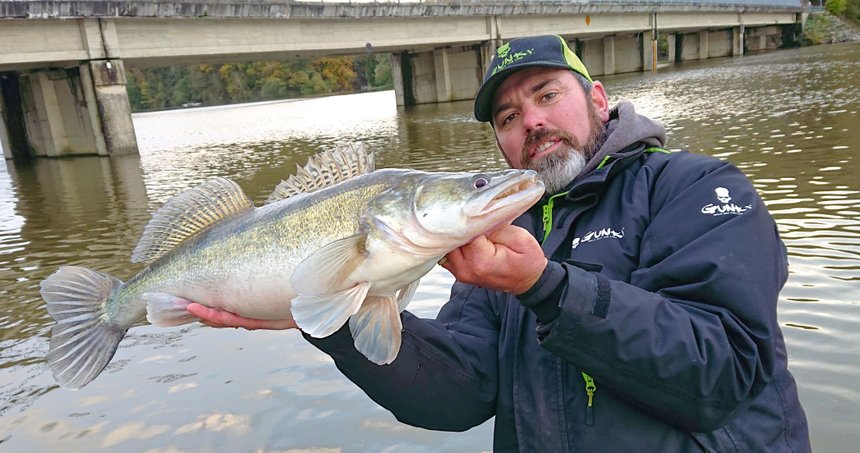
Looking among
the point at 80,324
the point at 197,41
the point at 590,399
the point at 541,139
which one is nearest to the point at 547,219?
the point at 541,139

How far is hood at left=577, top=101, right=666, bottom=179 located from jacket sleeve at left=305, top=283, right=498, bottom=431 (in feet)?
2.82

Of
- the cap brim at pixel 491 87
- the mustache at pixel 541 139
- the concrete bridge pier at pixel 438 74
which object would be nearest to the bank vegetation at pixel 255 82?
the concrete bridge pier at pixel 438 74

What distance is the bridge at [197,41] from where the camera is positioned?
20656mm

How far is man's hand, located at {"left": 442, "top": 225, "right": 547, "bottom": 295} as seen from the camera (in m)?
2.05

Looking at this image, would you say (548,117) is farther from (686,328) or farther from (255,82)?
(255,82)

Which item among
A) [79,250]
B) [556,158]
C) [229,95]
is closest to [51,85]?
[79,250]

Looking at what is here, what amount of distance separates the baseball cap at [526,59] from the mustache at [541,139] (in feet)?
1.04

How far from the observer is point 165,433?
4207 millimetres

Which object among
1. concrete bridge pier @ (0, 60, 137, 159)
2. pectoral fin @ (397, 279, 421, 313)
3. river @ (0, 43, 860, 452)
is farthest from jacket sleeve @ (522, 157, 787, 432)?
concrete bridge pier @ (0, 60, 137, 159)

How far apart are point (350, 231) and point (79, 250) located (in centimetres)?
840

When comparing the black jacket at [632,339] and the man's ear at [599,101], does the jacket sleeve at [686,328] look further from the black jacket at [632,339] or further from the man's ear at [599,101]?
the man's ear at [599,101]

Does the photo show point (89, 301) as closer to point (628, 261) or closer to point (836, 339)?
point (628, 261)

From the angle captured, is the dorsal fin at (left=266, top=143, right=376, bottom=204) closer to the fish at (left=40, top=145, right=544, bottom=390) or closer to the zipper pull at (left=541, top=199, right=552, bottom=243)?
the fish at (left=40, top=145, right=544, bottom=390)

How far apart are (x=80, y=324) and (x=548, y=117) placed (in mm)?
2524
